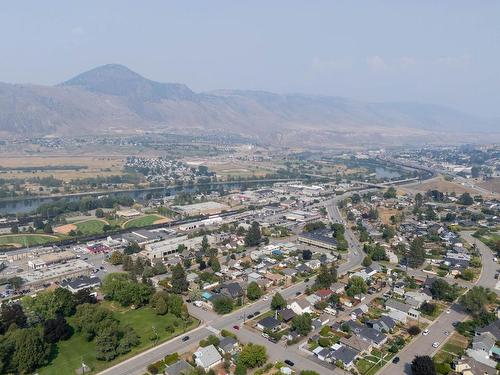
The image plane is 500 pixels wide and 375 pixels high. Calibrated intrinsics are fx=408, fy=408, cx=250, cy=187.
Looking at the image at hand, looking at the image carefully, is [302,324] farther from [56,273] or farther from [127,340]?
[56,273]

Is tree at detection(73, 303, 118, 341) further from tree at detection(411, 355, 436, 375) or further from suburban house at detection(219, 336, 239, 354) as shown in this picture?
tree at detection(411, 355, 436, 375)

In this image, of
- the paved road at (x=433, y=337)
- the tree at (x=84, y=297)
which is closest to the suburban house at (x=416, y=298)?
the paved road at (x=433, y=337)

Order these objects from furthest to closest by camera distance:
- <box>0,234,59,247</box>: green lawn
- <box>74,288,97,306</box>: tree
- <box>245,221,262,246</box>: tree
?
<box>0,234,59,247</box>: green lawn
<box>245,221,262,246</box>: tree
<box>74,288,97,306</box>: tree

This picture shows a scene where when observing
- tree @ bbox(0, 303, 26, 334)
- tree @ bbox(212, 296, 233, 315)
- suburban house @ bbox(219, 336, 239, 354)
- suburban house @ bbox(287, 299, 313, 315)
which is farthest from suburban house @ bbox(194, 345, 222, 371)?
tree @ bbox(0, 303, 26, 334)

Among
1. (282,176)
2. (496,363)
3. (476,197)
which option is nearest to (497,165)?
(476,197)

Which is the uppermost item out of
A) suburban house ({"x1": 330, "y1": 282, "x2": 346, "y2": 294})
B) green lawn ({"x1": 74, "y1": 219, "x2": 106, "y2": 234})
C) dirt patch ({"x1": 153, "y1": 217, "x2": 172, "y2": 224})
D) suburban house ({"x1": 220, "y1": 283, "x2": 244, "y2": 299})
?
suburban house ({"x1": 220, "y1": 283, "x2": 244, "y2": 299})

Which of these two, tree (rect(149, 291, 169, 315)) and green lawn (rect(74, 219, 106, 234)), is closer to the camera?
tree (rect(149, 291, 169, 315))

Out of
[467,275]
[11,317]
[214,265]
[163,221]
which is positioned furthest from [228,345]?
[163,221]
